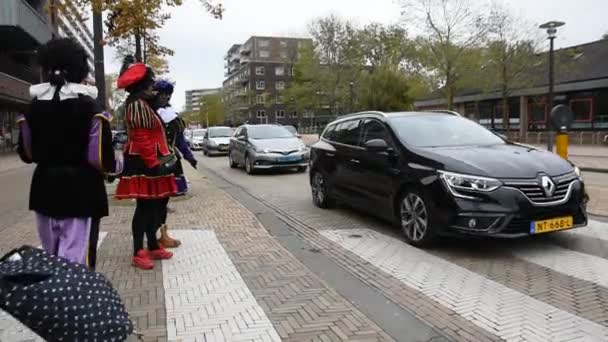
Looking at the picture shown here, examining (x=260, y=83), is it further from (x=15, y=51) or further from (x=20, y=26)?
(x=20, y=26)

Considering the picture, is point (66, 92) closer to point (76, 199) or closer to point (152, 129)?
point (76, 199)

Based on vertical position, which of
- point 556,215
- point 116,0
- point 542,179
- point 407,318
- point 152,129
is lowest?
point 407,318

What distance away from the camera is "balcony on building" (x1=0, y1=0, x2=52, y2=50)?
85.1 feet

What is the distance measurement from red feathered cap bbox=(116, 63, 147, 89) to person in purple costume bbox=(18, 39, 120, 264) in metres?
1.32

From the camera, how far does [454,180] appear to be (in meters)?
5.42

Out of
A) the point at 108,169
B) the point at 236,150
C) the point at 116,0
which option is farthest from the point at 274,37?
the point at 108,169

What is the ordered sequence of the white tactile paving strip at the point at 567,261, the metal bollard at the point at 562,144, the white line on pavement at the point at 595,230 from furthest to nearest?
the metal bollard at the point at 562,144, the white line on pavement at the point at 595,230, the white tactile paving strip at the point at 567,261

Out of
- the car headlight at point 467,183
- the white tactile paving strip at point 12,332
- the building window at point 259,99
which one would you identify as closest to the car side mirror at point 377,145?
the car headlight at point 467,183

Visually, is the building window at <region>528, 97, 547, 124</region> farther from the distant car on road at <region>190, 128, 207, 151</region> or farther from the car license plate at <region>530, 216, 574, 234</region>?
the car license plate at <region>530, 216, 574, 234</region>

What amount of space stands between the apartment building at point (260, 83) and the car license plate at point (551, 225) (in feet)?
311

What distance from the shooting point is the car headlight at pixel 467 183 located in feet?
17.3

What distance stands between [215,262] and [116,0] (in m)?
6.34

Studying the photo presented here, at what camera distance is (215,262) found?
17.8ft

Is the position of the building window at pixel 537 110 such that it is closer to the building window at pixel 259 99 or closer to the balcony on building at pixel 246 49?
the building window at pixel 259 99
